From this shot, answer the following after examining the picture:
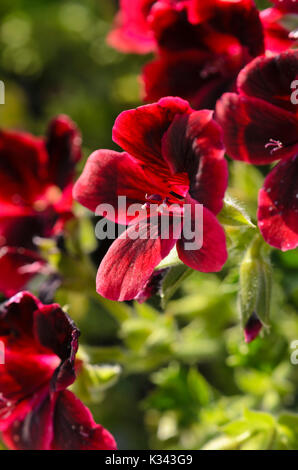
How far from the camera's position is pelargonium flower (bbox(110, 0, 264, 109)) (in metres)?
1.07

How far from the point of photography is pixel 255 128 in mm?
932

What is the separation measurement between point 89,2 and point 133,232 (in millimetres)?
2103

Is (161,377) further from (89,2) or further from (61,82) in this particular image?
(89,2)

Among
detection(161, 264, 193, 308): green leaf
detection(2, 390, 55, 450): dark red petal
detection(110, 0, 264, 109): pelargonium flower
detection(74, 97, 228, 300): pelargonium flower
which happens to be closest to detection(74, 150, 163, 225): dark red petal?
detection(74, 97, 228, 300): pelargonium flower

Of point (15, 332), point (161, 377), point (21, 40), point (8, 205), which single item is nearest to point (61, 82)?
point (21, 40)

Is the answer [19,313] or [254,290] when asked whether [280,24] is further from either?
[19,313]

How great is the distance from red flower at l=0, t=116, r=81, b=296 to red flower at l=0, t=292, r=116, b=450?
205 millimetres

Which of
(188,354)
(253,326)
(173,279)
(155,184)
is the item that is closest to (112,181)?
(155,184)

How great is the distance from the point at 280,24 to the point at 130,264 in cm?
47

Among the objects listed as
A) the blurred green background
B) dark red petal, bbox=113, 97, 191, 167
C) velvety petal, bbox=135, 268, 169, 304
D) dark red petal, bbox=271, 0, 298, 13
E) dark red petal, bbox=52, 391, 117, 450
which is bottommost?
the blurred green background

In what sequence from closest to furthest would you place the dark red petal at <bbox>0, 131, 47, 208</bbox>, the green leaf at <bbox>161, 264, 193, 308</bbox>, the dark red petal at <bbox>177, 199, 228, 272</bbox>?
the dark red petal at <bbox>177, 199, 228, 272</bbox>
the green leaf at <bbox>161, 264, 193, 308</bbox>
the dark red petal at <bbox>0, 131, 47, 208</bbox>

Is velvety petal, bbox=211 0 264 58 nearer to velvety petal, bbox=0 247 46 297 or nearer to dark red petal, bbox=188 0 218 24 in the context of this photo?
dark red petal, bbox=188 0 218 24

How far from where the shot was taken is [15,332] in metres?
1.08

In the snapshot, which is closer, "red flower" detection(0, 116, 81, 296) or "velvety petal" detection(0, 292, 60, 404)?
"velvety petal" detection(0, 292, 60, 404)
